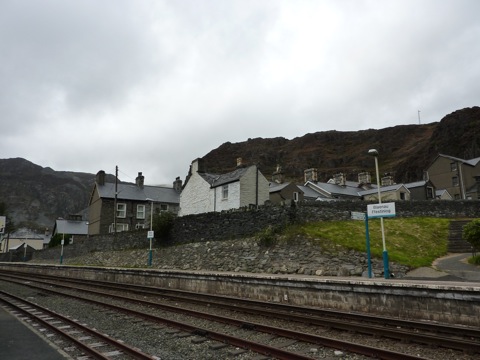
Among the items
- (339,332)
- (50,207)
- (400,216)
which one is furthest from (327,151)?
(339,332)

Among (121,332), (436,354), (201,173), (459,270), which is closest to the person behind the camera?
(436,354)

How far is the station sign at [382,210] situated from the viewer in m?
15.2


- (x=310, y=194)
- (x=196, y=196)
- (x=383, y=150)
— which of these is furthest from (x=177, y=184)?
(x=383, y=150)

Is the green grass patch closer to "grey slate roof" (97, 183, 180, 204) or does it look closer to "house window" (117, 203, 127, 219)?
"house window" (117, 203, 127, 219)

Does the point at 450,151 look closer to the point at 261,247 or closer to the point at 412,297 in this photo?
the point at 261,247

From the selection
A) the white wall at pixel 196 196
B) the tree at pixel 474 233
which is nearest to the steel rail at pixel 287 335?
the tree at pixel 474 233

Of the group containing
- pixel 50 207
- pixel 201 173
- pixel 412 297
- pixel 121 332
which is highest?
pixel 50 207

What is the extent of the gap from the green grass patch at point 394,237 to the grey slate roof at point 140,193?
121 feet

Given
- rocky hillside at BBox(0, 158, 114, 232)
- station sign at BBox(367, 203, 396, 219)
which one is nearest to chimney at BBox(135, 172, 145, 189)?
station sign at BBox(367, 203, 396, 219)

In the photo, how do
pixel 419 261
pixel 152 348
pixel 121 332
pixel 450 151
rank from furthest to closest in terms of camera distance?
pixel 450 151 < pixel 419 261 < pixel 121 332 < pixel 152 348

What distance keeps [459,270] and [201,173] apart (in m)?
28.3

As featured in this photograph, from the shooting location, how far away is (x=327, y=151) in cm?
18312

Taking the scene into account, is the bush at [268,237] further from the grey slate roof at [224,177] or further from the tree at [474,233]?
the grey slate roof at [224,177]

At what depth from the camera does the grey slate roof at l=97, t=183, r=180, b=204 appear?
54.8 m
